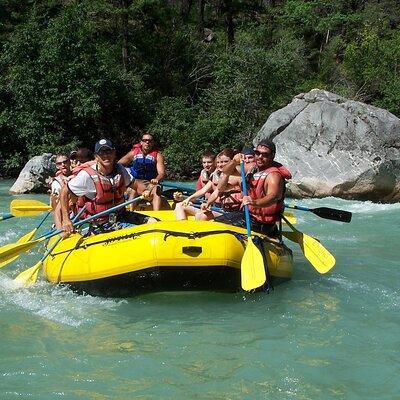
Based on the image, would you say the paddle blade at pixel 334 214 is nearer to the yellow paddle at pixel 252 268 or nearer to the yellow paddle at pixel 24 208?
the yellow paddle at pixel 252 268

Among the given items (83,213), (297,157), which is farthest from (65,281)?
(297,157)

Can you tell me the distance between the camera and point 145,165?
7.17 m

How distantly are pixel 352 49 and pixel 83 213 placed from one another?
17235mm

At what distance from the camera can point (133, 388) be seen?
307 cm

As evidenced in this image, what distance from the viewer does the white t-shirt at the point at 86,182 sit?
499 centimetres

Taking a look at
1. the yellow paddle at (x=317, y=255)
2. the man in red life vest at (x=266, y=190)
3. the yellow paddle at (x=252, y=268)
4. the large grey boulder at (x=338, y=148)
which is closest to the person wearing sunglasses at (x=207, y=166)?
the man in red life vest at (x=266, y=190)

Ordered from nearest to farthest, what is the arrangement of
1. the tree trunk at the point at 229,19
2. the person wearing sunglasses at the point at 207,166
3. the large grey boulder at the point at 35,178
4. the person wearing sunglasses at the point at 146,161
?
1. the person wearing sunglasses at the point at 207,166
2. the person wearing sunglasses at the point at 146,161
3. the large grey boulder at the point at 35,178
4. the tree trunk at the point at 229,19

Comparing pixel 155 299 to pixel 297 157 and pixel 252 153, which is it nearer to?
pixel 252 153

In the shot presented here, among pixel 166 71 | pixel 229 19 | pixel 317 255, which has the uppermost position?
pixel 229 19

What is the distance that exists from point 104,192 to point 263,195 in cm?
139

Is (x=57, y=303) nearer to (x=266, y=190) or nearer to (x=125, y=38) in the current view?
(x=266, y=190)

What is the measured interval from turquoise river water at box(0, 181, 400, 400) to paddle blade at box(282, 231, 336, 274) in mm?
193

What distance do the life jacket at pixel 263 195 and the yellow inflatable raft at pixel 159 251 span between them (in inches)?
15.5

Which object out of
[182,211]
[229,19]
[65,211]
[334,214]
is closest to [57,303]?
[65,211]
